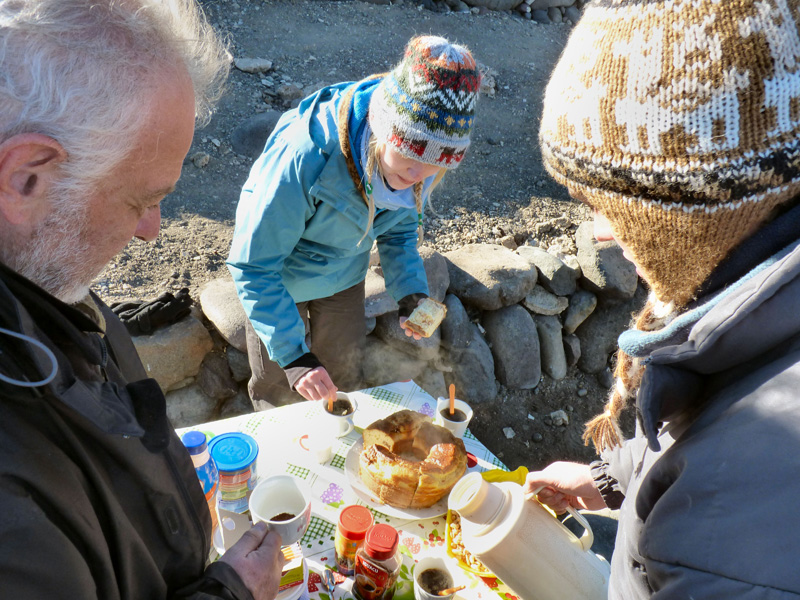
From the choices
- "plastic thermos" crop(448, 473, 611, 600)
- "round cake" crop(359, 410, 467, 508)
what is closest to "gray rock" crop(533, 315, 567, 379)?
"round cake" crop(359, 410, 467, 508)

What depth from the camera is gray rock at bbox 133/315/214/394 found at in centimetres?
344

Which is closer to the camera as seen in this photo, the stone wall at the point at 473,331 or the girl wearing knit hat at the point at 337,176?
the girl wearing knit hat at the point at 337,176

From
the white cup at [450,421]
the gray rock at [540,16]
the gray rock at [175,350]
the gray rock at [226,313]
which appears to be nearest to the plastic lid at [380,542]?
the white cup at [450,421]

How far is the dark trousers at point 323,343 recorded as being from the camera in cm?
320

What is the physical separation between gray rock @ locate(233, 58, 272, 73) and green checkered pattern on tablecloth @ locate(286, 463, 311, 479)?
6.66 meters

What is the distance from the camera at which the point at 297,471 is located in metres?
2.15

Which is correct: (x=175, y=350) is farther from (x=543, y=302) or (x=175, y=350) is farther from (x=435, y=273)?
(x=543, y=302)

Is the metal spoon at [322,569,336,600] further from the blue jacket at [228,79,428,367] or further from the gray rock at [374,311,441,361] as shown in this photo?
the gray rock at [374,311,441,361]

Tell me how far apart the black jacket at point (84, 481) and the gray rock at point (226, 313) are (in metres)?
2.22

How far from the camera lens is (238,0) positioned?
29.0 ft

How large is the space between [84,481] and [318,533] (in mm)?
993

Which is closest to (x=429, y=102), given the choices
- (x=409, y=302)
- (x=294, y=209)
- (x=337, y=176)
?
(x=337, y=176)

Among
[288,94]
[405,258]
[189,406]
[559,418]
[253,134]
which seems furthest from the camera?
[288,94]

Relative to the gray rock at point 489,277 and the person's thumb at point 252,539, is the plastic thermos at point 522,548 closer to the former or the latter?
the person's thumb at point 252,539
